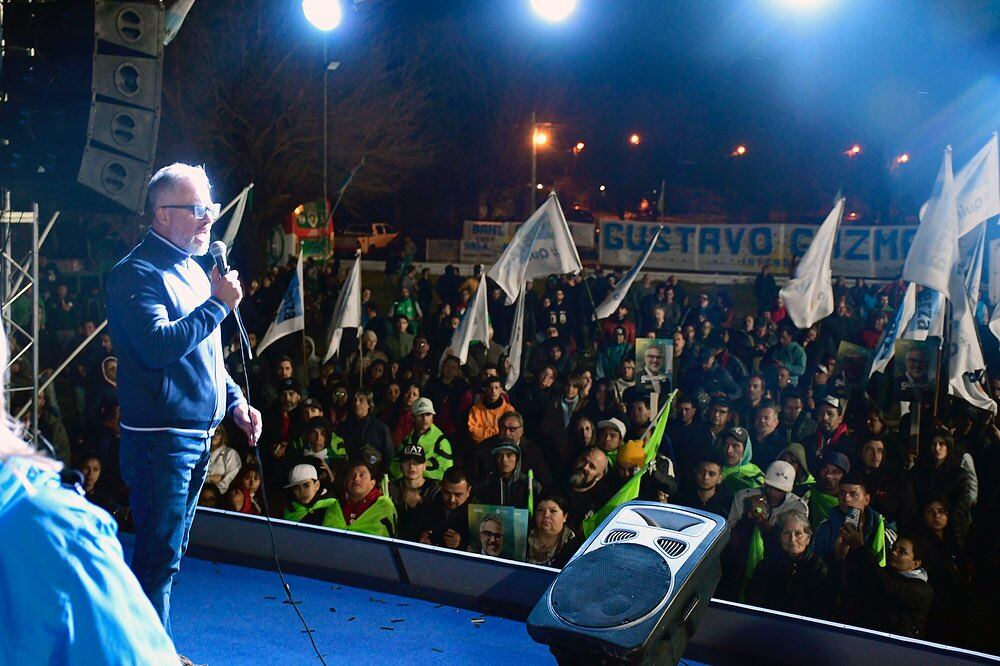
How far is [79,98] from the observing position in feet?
14.4

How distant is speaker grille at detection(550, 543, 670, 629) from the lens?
101 inches

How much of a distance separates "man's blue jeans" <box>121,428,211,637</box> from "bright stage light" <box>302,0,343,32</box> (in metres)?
3.96

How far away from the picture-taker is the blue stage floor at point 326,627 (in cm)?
336

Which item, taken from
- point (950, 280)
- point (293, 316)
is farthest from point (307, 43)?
point (950, 280)

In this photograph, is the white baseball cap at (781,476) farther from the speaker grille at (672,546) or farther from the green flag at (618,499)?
the speaker grille at (672,546)

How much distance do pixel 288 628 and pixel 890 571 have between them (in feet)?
8.54

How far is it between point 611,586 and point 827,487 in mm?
2503

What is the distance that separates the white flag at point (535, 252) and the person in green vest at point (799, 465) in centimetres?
220

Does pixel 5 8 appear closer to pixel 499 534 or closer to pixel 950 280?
pixel 499 534

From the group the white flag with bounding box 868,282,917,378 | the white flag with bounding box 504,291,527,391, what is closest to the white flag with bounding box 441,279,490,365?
the white flag with bounding box 504,291,527,391

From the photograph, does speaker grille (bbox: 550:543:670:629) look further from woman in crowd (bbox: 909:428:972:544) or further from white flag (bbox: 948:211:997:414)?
white flag (bbox: 948:211:997:414)

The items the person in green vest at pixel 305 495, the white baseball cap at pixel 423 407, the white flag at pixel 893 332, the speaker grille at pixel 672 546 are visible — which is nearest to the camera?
the speaker grille at pixel 672 546

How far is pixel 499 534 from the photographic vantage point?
15.6ft

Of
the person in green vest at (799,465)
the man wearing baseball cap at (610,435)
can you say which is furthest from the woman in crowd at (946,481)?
the man wearing baseball cap at (610,435)
